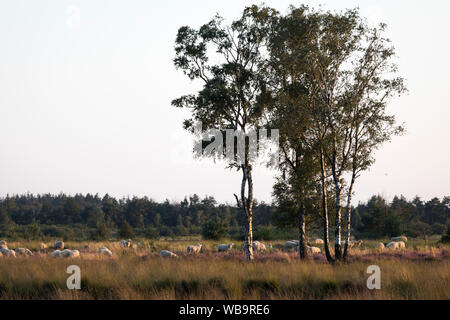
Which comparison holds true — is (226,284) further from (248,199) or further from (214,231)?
(214,231)

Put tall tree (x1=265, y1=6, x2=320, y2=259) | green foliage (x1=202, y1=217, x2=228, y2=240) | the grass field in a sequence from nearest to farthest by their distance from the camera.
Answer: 1. the grass field
2. tall tree (x1=265, y1=6, x2=320, y2=259)
3. green foliage (x1=202, y1=217, x2=228, y2=240)

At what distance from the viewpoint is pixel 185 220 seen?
106 metres

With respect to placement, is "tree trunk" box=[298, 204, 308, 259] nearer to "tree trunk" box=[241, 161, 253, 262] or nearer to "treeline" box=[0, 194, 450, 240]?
"tree trunk" box=[241, 161, 253, 262]

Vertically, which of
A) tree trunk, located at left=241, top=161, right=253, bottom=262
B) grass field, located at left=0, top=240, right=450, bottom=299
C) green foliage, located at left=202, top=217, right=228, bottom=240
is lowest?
green foliage, located at left=202, top=217, right=228, bottom=240

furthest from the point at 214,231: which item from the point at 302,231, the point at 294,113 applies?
the point at 294,113

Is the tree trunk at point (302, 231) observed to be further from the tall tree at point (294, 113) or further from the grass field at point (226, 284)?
the grass field at point (226, 284)

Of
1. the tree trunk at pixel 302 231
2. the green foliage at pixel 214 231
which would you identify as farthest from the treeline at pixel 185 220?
the tree trunk at pixel 302 231

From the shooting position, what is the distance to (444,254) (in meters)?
30.7

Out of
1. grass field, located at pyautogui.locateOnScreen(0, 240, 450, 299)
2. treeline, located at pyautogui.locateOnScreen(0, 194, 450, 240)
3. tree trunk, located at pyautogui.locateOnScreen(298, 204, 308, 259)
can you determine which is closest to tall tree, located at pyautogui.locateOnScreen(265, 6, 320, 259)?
tree trunk, located at pyautogui.locateOnScreen(298, 204, 308, 259)

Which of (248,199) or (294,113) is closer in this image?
(294,113)

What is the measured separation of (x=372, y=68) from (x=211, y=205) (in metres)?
98.9

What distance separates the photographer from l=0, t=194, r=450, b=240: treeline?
204 feet

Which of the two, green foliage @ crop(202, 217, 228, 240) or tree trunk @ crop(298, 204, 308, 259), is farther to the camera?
green foliage @ crop(202, 217, 228, 240)
